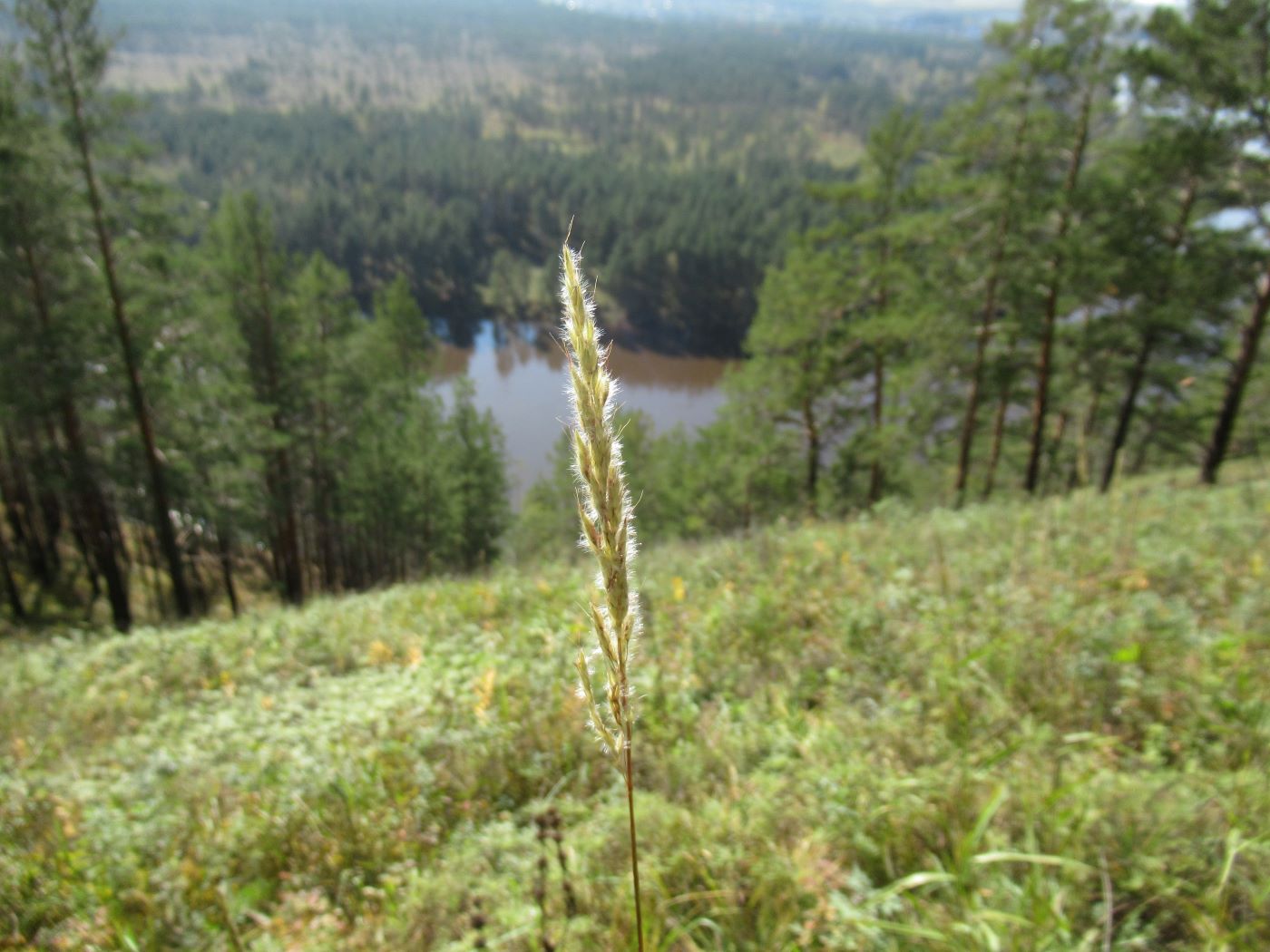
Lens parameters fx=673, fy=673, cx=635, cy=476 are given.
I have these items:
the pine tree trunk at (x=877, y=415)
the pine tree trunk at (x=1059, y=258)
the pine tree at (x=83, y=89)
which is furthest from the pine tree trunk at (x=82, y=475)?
the pine tree trunk at (x=1059, y=258)

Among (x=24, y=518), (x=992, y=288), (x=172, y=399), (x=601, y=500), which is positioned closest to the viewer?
(x=601, y=500)

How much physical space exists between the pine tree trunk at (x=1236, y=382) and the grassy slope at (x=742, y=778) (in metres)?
9.21

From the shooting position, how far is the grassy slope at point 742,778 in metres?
2.03

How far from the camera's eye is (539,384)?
5244 centimetres

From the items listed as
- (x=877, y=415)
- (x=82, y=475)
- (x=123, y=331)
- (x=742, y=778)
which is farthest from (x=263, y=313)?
(x=742, y=778)

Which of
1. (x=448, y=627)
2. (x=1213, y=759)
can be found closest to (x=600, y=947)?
(x=1213, y=759)

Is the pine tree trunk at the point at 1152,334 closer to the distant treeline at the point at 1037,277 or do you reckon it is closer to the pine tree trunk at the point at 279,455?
the distant treeline at the point at 1037,277

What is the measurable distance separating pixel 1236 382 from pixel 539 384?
44.8 metres

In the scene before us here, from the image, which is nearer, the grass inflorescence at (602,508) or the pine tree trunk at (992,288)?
the grass inflorescence at (602,508)

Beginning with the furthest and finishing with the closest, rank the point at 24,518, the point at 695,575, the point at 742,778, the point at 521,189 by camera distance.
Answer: the point at 521,189
the point at 24,518
the point at 695,575
the point at 742,778

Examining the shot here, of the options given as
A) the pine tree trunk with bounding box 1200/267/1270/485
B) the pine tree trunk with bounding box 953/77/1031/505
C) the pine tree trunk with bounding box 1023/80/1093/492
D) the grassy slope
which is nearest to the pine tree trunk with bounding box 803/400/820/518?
the pine tree trunk with bounding box 953/77/1031/505

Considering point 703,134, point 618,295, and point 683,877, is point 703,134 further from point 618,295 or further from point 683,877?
point 683,877

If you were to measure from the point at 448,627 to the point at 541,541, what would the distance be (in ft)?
59.1

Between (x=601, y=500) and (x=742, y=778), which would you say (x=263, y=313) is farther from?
(x=601, y=500)
